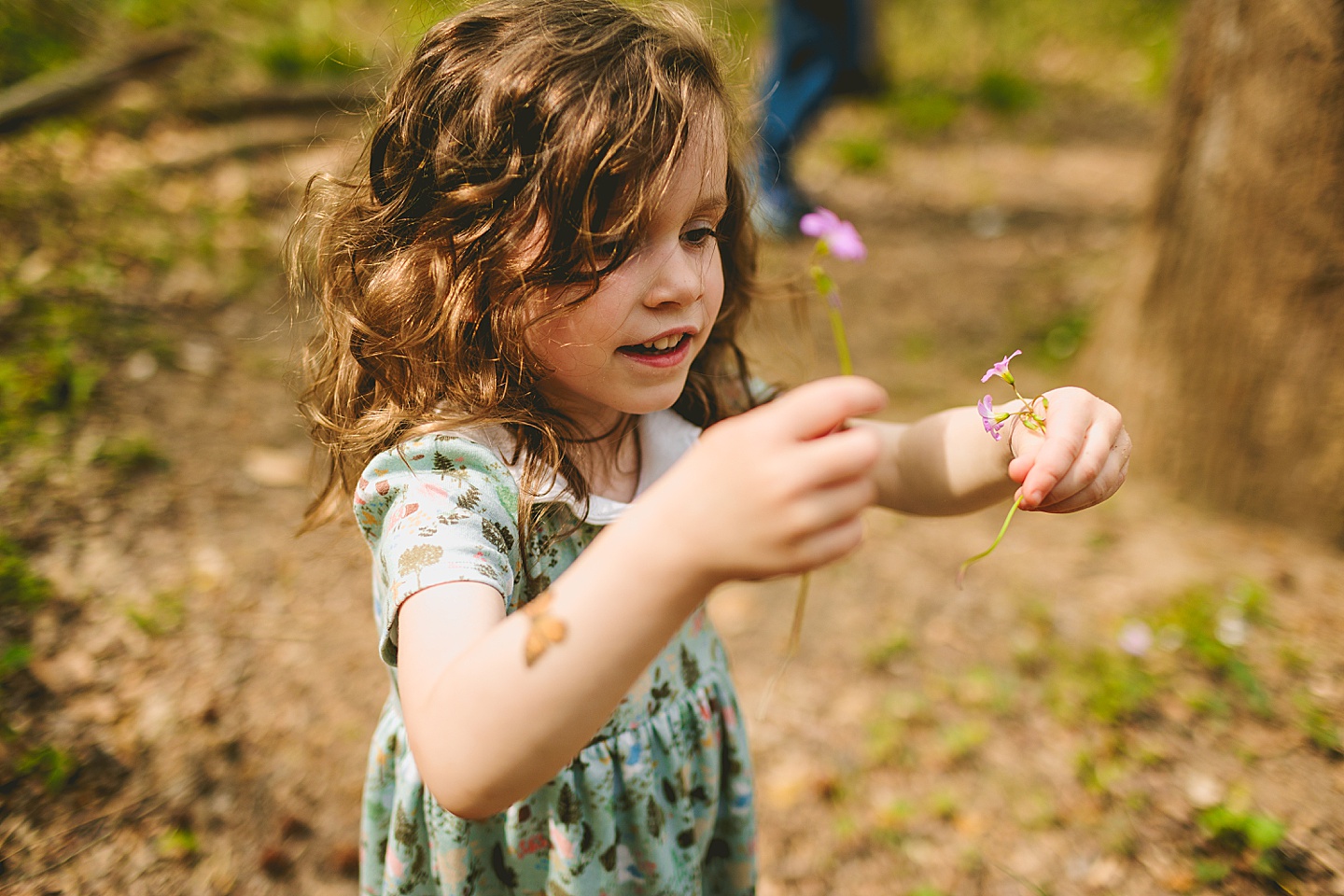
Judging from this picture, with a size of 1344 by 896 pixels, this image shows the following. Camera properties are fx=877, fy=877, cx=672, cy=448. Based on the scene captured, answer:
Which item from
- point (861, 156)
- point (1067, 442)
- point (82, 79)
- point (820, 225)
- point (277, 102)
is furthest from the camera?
point (861, 156)

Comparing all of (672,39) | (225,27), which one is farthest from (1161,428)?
(225,27)

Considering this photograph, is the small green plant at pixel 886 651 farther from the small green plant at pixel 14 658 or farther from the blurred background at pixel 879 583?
the small green plant at pixel 14 658

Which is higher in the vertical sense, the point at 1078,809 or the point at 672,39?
the point at 672,39

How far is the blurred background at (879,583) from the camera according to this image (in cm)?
195

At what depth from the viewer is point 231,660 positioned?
2.35 m

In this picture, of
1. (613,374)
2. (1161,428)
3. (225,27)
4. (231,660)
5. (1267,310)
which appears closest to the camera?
(613,374)

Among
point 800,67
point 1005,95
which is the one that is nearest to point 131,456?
point 800,67

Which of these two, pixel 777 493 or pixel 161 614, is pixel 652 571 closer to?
A: pixel 777 493

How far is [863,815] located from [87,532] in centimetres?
221

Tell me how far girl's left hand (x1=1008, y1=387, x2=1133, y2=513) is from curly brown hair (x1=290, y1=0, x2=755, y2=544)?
1.62ft

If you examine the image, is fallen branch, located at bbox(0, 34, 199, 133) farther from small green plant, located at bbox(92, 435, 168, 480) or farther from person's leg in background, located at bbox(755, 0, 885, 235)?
person's leg in background, located at bbox(755, 0, 885, 235)

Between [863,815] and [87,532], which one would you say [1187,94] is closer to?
[863,815]

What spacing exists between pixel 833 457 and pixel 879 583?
223cm

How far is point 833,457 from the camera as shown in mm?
697
